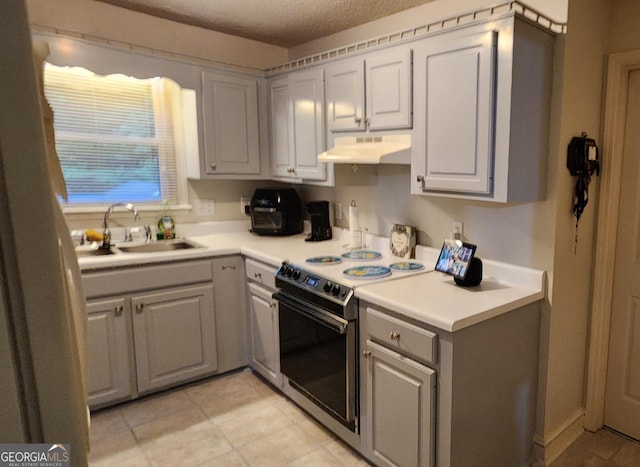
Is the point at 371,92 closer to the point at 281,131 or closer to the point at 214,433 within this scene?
the point at 281,131

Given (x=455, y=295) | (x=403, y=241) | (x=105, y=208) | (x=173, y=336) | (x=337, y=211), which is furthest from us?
(x=337, y=211)

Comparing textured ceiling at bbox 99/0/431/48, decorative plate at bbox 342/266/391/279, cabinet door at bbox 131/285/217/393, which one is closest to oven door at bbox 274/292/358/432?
decorative plate at bbox 342/266/391/279

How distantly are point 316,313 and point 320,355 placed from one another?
0.78 ft

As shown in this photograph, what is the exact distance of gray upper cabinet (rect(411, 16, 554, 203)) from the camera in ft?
6.01

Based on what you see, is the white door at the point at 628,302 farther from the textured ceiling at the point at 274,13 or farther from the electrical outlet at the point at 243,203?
the electrical outlet at the point at 243,203

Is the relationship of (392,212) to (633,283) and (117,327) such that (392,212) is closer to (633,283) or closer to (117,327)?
(633,283)

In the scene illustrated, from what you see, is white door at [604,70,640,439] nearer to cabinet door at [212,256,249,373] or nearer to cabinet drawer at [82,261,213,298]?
cabinet door at [212,256,249,373]

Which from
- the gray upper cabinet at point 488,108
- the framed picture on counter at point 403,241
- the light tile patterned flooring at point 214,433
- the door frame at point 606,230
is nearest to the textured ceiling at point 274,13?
the gray upper cabinet at point 488,108

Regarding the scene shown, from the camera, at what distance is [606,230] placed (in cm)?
230

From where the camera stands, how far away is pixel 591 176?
2.18 meters

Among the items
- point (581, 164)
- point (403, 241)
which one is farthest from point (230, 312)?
point (581, 164)

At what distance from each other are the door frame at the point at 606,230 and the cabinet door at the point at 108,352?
8.86 ft

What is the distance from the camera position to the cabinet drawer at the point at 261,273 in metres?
2.71

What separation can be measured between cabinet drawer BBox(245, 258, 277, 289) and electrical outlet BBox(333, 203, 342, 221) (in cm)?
78
